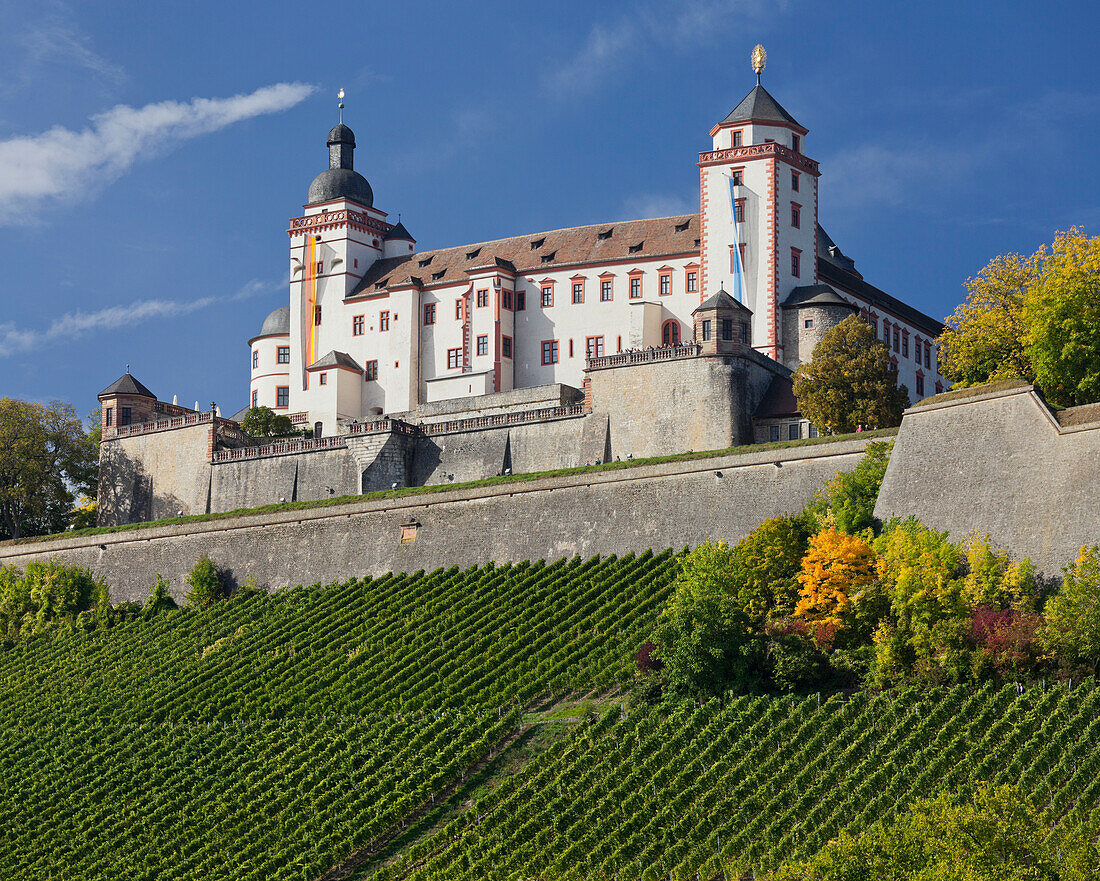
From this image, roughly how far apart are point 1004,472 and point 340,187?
158ft

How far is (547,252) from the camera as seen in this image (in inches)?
3113

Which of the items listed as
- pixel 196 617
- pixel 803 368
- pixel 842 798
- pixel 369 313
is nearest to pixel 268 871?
pixel 842 798

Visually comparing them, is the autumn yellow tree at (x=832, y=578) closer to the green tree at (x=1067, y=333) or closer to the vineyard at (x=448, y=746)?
the vineyard at (x=448, y=746)

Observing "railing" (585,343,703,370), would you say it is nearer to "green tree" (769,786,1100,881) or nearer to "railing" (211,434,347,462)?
"railing" (211,434,347,462)

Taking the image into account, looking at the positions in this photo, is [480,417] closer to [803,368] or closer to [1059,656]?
[803,368]

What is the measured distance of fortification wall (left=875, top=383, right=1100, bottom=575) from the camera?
42.8m

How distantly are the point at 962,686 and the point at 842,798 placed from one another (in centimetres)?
484

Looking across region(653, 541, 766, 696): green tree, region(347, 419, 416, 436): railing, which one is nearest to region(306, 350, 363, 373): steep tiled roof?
region(347, 419, 416, 436): railing

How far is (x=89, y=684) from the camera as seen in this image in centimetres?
5638

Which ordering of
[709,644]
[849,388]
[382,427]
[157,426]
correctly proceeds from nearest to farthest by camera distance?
[709,644]
[849,388]
[382,427]
[157,426]

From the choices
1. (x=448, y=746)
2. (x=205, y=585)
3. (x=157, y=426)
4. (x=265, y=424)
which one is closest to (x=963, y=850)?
(x=448, y=746)

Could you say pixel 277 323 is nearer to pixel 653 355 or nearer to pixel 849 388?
pixel 653 355

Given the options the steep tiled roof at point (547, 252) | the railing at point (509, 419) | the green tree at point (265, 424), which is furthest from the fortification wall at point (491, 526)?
the steep tiled roof at point (547, 252)

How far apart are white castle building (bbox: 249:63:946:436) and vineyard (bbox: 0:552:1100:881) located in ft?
62.4
